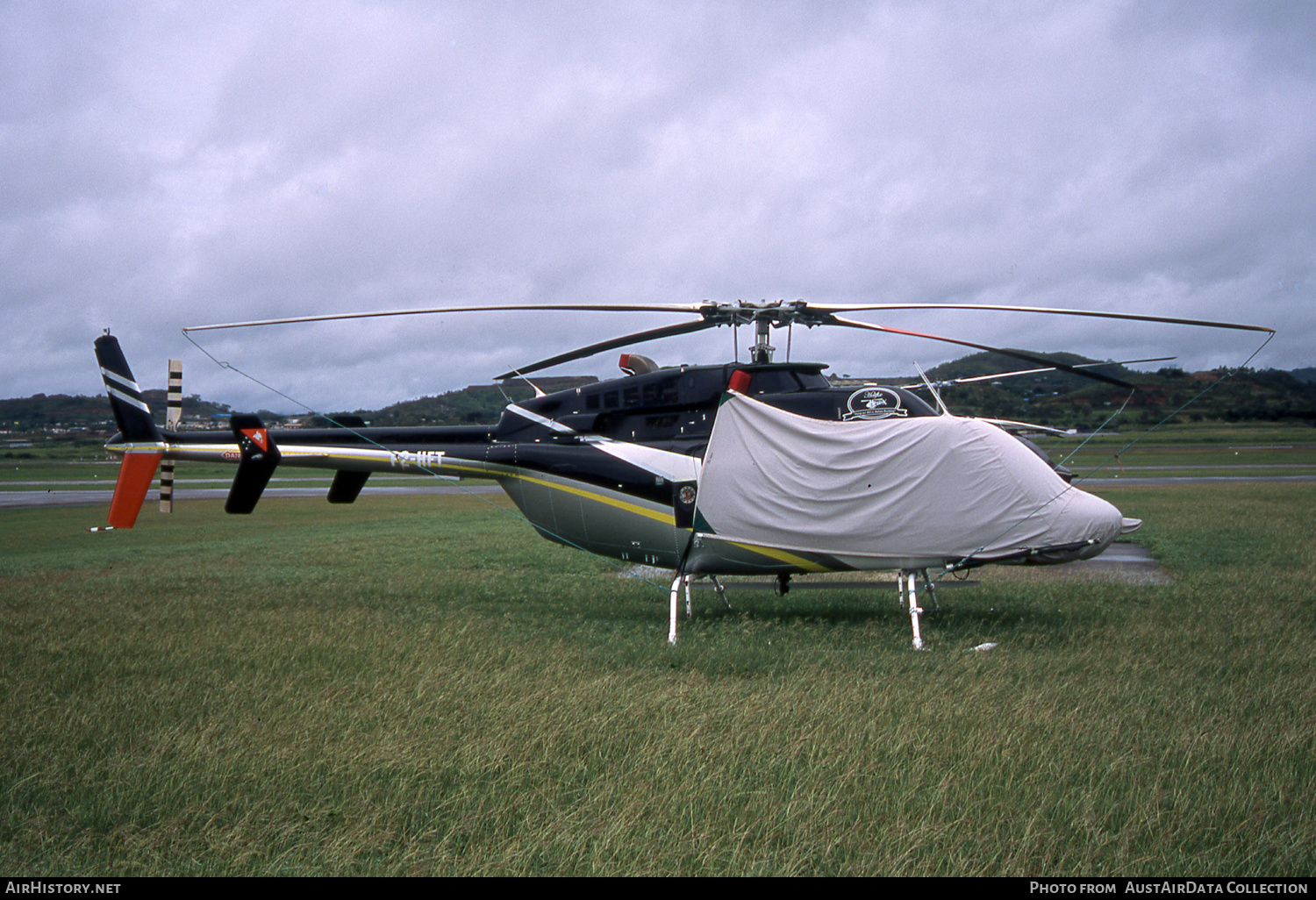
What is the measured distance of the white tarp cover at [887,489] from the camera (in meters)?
8.40

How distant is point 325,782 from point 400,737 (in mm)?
754

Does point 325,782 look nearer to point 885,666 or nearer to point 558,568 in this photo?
point 885,666

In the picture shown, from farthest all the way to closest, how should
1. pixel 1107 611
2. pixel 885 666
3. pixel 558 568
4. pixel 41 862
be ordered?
pixel 558 568 < pixel 1107 611 < pixel 885 666 < pixel 41 862

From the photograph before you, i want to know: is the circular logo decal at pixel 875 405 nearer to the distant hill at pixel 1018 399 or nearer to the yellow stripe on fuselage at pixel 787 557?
the distant hill at pixel 1018 399

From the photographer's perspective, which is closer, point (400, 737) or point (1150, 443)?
point (400, 737)

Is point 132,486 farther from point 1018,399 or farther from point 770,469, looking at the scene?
point 1018,399

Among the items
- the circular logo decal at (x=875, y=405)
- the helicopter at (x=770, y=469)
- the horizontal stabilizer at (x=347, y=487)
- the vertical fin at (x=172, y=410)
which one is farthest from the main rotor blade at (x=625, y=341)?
the vertical fin at (x=172, y=410)

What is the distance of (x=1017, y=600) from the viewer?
37.8 feet

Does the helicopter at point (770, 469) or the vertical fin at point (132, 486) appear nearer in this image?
the helicopter at point (770, 469)

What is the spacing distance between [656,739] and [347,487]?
929 cm

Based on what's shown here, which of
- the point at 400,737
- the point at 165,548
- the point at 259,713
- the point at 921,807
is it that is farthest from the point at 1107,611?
the point at 165,548

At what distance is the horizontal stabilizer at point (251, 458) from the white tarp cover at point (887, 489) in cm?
693

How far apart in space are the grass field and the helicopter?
972mm

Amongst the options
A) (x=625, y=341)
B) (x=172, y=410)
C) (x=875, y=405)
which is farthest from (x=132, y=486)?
(x=875, y=405)
